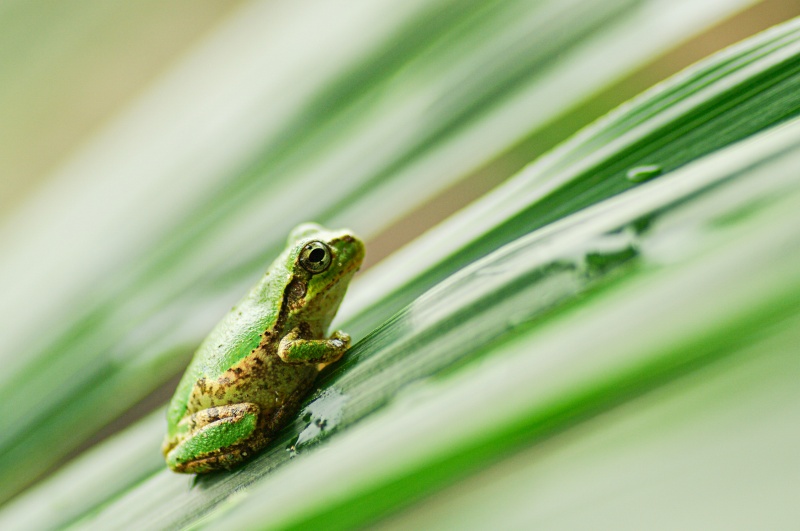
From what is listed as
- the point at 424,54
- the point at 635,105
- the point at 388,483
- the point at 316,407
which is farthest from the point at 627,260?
the point at 424,54

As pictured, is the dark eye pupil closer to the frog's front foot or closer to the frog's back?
the frog's back

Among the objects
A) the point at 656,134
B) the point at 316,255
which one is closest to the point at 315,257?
the point at 316,255

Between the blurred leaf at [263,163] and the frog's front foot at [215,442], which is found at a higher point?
the blurred leaf at [263,163]

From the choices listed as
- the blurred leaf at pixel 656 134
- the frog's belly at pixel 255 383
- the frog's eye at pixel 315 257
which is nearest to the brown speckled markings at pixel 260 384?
the frog's belly at pixel 255 383

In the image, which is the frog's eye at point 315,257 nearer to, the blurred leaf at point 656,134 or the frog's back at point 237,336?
the frog's back at point 237,336

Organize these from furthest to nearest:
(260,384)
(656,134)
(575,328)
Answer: (260,384) → (656,134) → (575,328)

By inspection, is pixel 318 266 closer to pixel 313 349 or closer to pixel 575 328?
pixel 313 349
